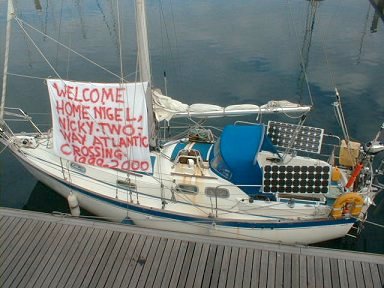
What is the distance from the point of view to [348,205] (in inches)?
505

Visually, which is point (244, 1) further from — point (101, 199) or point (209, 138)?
point (101, 199)

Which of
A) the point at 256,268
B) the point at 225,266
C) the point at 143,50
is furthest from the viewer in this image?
the point at 143,50

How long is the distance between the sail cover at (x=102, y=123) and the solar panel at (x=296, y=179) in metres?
4.27

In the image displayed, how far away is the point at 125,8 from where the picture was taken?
47.2 metres

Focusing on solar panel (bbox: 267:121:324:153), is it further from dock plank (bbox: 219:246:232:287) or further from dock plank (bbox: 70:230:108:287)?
dock plank (bbox: 70:230:108:287)

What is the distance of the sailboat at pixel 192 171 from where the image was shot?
12.4m

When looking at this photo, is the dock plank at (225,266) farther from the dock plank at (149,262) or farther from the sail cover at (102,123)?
the sail cover at (102,123)

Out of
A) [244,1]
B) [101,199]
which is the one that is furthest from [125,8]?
[101,199]

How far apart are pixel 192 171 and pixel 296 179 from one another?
12.7 ft

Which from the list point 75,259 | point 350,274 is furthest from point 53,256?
point 350,274

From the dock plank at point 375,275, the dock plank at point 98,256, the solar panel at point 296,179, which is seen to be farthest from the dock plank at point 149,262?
the dock plank at point 375,275

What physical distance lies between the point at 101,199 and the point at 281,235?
7039mm

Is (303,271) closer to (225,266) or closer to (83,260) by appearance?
(225,266)

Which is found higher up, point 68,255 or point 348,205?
point 68,255
